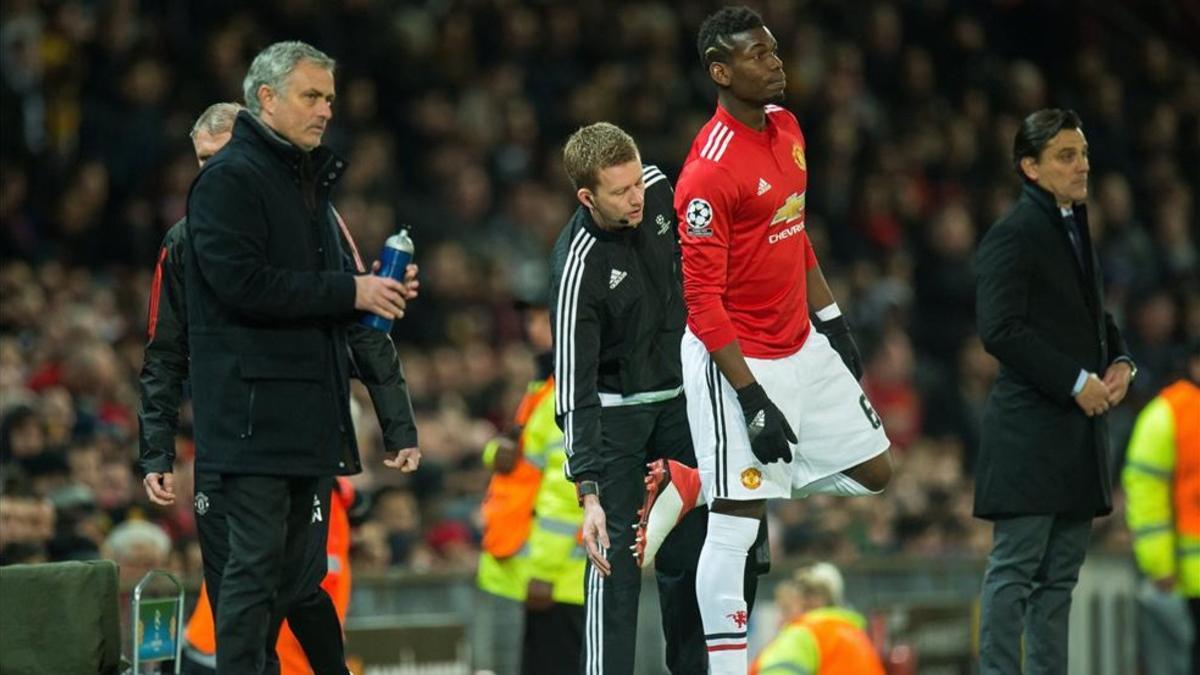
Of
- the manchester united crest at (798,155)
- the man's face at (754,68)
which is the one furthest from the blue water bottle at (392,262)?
the manchester united crest at (798,155)

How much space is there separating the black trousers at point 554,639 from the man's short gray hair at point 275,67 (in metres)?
3.20

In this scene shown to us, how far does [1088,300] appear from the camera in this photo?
24.7 feet

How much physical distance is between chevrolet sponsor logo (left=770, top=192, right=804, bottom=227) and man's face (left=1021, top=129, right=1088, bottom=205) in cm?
116

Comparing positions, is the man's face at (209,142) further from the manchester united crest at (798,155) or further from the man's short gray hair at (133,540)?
the man's short gray hair at (133,540)

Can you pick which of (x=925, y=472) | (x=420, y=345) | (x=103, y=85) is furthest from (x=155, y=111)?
(x=925, y=472)

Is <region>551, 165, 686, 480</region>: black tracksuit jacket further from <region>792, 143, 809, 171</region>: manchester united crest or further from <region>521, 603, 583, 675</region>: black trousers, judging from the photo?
<region>521, 603, 583, 675</region>: black trousers

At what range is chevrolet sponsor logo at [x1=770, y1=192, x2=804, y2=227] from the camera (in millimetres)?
6723

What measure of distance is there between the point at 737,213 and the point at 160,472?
1.99 m

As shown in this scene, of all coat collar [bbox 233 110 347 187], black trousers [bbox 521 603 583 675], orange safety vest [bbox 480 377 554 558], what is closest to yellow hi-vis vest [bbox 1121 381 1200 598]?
black trousers [bbox 521 603 583 675]

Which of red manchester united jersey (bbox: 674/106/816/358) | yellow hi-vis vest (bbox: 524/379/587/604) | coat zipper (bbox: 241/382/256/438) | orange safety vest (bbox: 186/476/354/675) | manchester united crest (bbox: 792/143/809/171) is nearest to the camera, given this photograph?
coat zipper (bbox: 241/382/256/438)

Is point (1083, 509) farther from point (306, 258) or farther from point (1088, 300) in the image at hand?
point (306, 258)

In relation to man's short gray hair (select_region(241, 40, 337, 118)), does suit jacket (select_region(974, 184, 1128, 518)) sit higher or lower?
lower

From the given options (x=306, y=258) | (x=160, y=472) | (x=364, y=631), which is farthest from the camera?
(x=364, y=631)

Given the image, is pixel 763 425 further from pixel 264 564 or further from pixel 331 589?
pixel 331 589
